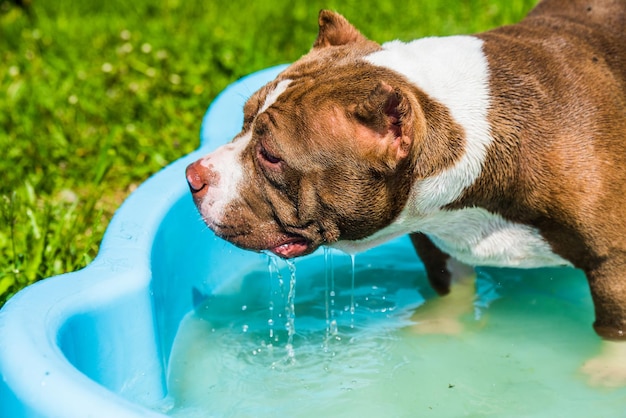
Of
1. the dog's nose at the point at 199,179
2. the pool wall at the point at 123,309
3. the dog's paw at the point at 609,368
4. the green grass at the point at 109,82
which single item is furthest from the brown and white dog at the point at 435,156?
the green grass at the point at 109,82

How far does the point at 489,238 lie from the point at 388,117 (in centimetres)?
83

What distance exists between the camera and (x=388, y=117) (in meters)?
3.11

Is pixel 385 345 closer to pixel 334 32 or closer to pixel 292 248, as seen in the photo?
pixel 292 248

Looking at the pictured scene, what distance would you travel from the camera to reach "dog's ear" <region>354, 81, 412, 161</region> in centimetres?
304

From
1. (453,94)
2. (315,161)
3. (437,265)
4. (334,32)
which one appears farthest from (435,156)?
(437,265)

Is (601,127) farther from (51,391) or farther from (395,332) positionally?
(51,391)

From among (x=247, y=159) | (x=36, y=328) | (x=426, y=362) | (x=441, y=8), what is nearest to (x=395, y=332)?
(x=426, y=362)

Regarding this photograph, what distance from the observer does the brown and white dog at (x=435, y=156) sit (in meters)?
3.22

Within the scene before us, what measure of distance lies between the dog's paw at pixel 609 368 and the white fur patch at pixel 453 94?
0.97 meters

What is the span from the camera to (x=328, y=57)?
3.47m

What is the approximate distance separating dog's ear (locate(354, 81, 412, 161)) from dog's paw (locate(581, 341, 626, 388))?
132 centimetres

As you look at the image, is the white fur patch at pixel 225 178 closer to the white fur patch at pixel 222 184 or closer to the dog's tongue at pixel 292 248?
the white fur patch at pixel 222 184

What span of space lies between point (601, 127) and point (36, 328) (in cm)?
210

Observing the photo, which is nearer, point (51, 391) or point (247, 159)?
point (51, 391)
